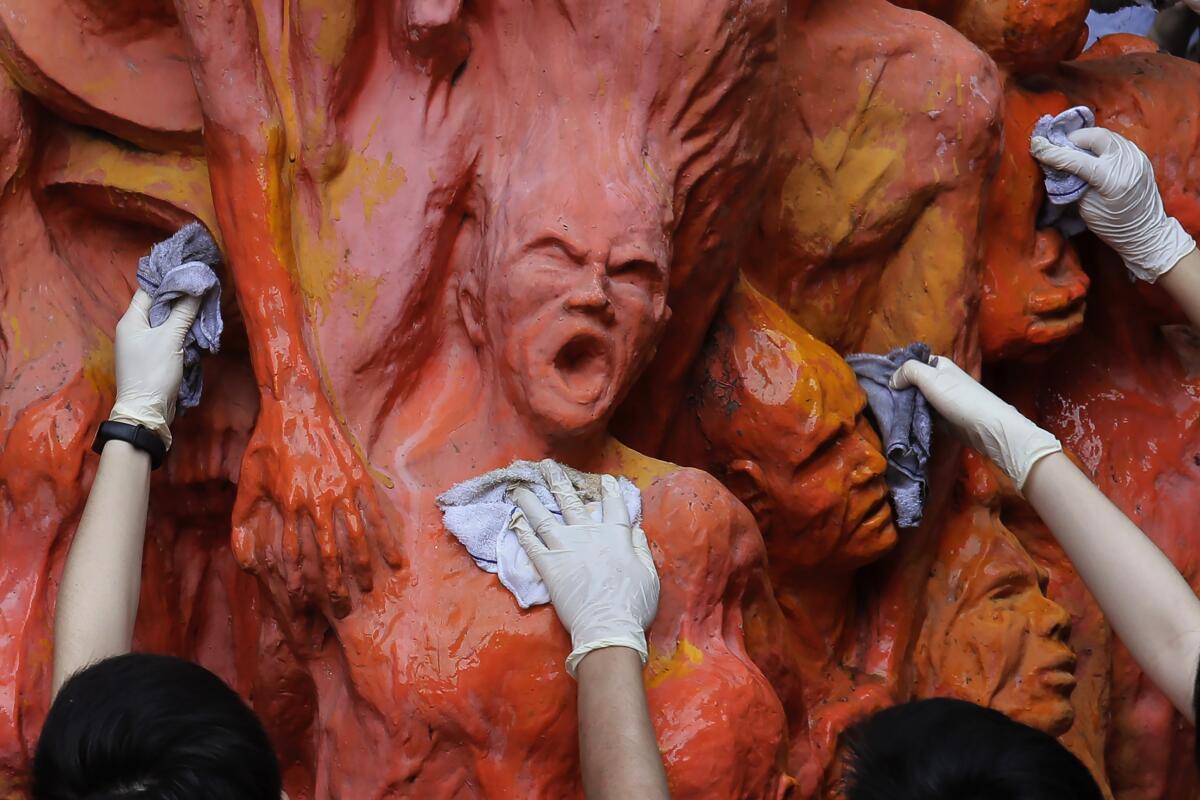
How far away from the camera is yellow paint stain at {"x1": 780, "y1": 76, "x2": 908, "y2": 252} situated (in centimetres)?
273

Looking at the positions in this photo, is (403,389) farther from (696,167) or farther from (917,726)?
(917,726)

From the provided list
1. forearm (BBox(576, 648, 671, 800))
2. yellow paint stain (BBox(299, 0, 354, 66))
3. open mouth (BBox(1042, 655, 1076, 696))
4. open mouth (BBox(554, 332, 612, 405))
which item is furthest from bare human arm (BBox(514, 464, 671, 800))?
open mouth (BBox(1042, 655, 1076, 696))

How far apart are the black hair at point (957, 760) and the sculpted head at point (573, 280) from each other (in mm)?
784

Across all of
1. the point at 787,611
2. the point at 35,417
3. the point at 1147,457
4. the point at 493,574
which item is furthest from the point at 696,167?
the point at 1147,457

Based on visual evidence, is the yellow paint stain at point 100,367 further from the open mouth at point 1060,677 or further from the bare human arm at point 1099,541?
the open mouth at point 1060,677

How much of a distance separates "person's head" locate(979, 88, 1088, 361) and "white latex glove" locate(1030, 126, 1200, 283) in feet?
0.22

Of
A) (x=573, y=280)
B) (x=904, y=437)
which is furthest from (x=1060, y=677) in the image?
(x=573, y=280)

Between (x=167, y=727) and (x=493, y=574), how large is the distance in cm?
79

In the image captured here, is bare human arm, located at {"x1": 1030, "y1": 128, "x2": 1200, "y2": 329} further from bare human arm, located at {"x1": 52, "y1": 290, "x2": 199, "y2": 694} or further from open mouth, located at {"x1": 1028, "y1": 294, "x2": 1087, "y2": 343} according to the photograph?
bare human arm, located at {"x1": 52, "y1": 290, "x2": 199, "y2": 694}

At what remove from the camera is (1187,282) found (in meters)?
2.94

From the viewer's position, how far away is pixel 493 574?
2.09 m

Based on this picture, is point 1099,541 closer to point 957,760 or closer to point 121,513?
point 957,760

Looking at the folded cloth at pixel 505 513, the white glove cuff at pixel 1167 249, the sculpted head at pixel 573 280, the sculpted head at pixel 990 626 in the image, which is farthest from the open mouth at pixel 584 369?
the white glove cuff at pixel 1167 249

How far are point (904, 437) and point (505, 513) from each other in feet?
2.77
